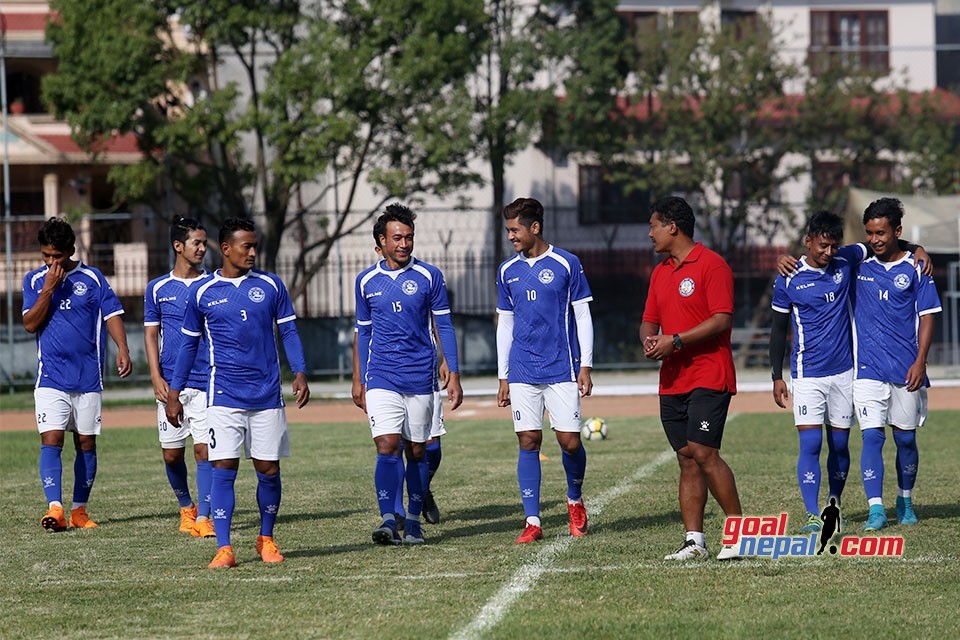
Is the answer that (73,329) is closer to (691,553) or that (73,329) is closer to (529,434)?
(529,434)

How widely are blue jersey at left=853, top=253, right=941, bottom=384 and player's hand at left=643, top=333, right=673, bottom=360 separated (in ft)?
7.25

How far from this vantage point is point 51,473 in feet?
36.4

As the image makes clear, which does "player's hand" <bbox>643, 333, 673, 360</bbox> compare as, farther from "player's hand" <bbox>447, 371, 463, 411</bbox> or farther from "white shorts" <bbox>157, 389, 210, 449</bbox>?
"white shorts" <bbox>157, 389, 210, 449</bbox>

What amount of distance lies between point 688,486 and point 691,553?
15.2 inches

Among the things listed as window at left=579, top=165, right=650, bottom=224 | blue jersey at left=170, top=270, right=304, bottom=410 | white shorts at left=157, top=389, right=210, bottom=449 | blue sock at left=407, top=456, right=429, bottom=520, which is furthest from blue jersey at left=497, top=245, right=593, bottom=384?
window at left=579, top=165, right=650, bottom=224

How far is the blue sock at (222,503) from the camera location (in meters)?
8.75

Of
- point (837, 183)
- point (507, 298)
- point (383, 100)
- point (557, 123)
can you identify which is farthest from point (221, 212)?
point (507, 298)

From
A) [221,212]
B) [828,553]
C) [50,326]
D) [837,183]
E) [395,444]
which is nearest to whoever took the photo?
[828,553]

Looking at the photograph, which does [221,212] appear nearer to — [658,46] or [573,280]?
[658,46]

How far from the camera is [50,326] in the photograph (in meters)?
11.2

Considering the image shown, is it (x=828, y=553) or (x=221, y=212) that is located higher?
(x=221, y=212)

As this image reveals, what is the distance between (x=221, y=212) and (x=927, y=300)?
2509 cm

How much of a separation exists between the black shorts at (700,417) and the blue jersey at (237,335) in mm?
2323

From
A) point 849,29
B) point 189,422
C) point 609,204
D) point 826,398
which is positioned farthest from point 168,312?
point 849,29
